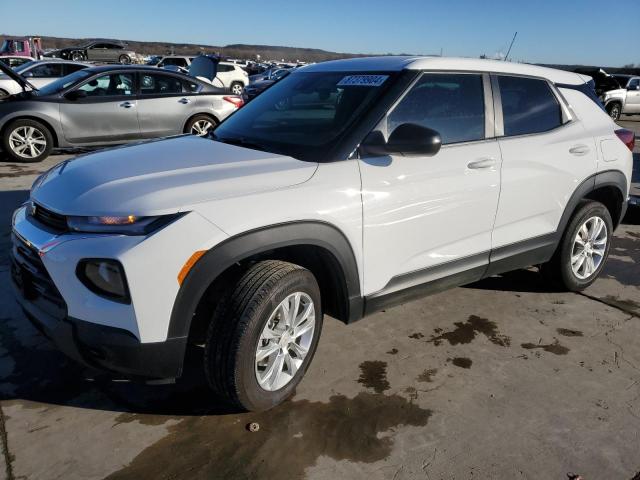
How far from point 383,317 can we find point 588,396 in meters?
1.34

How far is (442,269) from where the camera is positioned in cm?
314

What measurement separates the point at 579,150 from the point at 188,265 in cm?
292

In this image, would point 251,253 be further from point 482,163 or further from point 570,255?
point 570,255

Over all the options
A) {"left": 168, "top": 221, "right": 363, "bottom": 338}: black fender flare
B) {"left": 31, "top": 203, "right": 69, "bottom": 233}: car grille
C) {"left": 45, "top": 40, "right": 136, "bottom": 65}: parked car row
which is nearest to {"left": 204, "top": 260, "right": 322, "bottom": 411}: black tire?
{"left": 168, "top": 221, "right": 363, "bottom": 338}: black fender flare

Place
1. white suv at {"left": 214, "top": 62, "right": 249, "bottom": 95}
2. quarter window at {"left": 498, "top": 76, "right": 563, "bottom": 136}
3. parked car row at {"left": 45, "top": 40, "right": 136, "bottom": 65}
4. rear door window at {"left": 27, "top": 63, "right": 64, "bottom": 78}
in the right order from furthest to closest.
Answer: parked car row at {"left": 45, "top": 40, "right": 136, "bottom": 65}
white suv at {"left": 214, "top": 62, "right": 249, "bottom": 95}
rear door window at {"left": 27, "top": 63, "right": 64, "bottom": 78}
quarter window at {"left": 498, "top": 76, "right": 563, "bottom": 136}

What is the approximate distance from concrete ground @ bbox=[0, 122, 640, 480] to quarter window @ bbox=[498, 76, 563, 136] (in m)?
1.33

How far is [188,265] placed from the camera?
7.08 feet

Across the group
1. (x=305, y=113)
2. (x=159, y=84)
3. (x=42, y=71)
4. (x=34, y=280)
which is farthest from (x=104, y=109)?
(x=34, y=280)

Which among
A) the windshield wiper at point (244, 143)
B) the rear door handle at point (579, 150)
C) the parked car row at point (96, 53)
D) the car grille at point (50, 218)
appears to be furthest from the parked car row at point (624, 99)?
the parked car row at point (96, 53)

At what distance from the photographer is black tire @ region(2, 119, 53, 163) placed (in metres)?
7.88

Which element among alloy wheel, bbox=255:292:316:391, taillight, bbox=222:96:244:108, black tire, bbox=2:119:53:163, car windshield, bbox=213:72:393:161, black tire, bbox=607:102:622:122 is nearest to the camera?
alloy wheel, bbox=255:292:316:391

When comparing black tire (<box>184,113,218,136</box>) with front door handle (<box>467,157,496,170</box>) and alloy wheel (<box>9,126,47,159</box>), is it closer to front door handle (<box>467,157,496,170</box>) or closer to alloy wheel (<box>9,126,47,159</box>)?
alloy wheel (<box>9,126,47,159</box>)

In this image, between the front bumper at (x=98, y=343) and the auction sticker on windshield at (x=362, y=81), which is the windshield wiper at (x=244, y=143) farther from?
the front bumper at (x=98, y=343)

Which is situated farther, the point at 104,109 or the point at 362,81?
the point at 104,109
